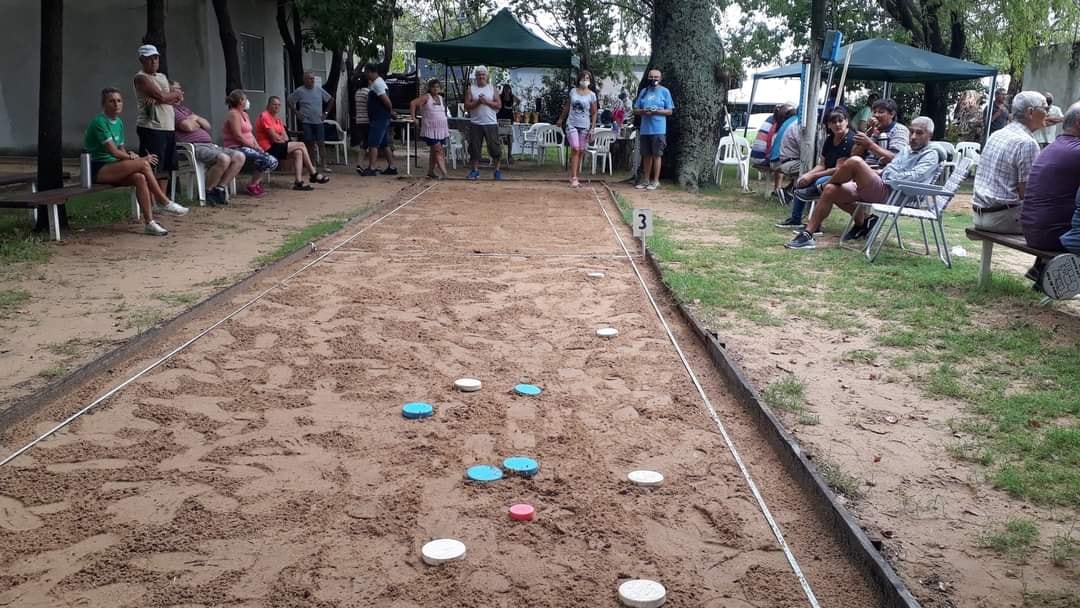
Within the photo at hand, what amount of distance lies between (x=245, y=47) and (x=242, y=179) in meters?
4.94

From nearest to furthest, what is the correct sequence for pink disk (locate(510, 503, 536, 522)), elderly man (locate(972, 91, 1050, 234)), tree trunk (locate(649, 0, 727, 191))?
pink disk (locate(510, 503, 536, 522))
elderly man (locate(972, 91, 1050, 234))
tree trunk (locate(649, 0, 727, 191))

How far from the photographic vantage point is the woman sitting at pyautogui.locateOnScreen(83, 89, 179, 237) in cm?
841

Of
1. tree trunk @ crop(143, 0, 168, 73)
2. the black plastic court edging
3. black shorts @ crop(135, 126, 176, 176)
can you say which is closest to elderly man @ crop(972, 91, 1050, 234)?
the black plastic court edging

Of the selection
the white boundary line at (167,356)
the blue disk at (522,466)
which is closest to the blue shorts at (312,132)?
the white boundary line at (167,356)

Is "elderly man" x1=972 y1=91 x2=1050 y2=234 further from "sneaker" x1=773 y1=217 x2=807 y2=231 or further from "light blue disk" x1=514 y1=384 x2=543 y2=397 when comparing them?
"light blue disk" x1=514 y1=384 x2=543 y2=397

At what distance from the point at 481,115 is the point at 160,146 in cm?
628

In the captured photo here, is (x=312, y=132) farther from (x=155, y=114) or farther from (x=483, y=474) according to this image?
(x=483, y=474)

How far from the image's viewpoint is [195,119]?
35.1ft

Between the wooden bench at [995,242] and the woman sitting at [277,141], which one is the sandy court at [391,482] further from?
the woman sitting at [277,141]

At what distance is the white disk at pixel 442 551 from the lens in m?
2.75

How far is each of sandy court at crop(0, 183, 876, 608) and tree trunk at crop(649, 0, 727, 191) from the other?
9.09 meters

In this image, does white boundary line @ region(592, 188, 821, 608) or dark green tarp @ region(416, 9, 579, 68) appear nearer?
white boundary line @ region(592, 188, 821, 608)

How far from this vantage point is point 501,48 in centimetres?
1580

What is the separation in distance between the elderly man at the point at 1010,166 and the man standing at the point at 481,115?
29.8 ft
